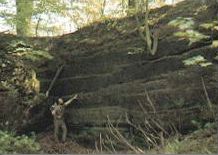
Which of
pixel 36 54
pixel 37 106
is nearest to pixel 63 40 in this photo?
pixel 36 54

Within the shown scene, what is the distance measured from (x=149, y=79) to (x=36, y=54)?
12.6ft

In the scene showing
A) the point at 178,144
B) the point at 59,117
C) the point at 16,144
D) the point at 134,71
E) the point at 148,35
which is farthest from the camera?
the point at 59,117

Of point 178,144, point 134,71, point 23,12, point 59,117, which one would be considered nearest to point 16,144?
point 59,117

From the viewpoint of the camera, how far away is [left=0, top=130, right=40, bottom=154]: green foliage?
33.0 ft

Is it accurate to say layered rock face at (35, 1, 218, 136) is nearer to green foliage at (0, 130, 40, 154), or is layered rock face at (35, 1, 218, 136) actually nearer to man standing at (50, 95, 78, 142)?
man standing at (50, 95, 78, 142)

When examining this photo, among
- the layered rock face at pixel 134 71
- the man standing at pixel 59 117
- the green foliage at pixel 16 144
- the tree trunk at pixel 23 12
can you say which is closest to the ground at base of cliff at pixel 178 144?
the man standing at pixel 59 117

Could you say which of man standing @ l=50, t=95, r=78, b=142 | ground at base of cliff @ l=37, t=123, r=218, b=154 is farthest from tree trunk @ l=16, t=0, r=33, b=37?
ground at base of cliff @ l=37, t=123, r=218, b=154

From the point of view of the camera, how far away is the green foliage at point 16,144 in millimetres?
10062

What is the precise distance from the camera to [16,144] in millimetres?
10352

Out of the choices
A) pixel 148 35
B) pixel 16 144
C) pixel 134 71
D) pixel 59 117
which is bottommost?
pixel 16 144

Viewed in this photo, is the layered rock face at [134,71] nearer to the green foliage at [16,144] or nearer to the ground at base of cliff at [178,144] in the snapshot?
the ground at base of cliff at [178,144]

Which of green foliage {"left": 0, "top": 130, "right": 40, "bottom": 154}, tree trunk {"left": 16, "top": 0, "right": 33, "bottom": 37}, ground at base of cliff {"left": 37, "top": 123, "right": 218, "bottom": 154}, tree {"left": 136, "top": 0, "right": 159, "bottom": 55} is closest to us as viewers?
ground at base of cliff {"left": 37, "top": 123, "right": 218, "bottom": 154}

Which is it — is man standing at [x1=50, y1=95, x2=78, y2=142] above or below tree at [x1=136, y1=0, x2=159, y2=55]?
below

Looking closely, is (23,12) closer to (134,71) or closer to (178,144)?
(134,71)
